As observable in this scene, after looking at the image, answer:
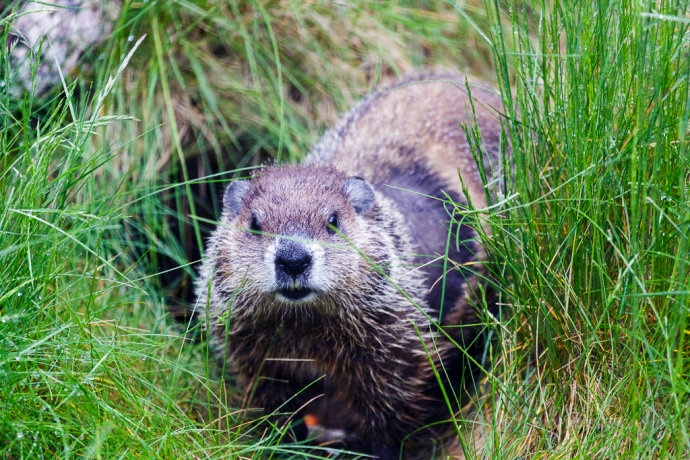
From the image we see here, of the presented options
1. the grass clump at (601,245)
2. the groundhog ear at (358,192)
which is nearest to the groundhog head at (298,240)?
the groundhog ear at (358,192)

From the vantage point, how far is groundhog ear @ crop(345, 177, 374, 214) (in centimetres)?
414

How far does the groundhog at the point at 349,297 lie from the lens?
12.2 feet

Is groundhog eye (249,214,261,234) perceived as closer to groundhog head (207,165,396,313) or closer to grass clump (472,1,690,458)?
groundhog head (207,165,396,313)

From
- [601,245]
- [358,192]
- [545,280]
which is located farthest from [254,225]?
[601,245]

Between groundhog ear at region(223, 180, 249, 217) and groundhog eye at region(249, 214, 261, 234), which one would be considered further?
groundhog ear at region(223, 180, 249, 217)

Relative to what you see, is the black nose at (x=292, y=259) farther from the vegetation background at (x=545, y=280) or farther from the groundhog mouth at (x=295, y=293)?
the vegetation background at (x=545, y=280)

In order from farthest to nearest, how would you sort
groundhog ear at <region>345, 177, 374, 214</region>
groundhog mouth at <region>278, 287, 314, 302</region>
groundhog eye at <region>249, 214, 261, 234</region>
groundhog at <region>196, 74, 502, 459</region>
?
groundhog ear at <region>345, 177, 374, 214</region>, groundhog eye at <region>249, 214, 261, 234</region>, groundhog at <region>196, 74, 502, 459</region>, groundhog mouth at <region>278, 287, 314, 302</region>

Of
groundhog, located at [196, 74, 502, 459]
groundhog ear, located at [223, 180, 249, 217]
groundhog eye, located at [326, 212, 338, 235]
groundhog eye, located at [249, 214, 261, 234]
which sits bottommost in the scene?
groundhog, located at [196, 74, 502, 459]

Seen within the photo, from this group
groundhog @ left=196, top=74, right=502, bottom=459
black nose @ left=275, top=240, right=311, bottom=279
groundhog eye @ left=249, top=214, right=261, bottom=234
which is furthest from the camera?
groundhog eye @ left=249, top=214, right=261, bottom=234

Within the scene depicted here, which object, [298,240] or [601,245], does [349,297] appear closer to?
[298,240]

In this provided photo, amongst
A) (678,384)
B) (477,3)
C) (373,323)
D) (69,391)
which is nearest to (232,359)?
(373,323)

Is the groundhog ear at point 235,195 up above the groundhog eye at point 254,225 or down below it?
above

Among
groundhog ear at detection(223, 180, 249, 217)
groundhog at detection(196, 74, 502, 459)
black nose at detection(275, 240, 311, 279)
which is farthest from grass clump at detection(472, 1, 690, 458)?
groundhog ear at detection(223, 180, 249, 217)

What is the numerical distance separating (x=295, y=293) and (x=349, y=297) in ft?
1.21
